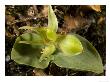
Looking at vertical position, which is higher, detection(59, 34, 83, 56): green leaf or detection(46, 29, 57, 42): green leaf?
detection(46, 29, 57, 42): green leaf

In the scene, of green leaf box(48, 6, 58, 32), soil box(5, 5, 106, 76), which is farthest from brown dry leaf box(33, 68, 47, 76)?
green leaf box(48, 6, 58, 32)

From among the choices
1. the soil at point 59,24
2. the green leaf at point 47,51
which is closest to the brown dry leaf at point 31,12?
the soil at point 59,24

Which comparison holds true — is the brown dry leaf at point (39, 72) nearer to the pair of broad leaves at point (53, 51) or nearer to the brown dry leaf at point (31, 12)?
the pair of broad leaves at point (53, 51)

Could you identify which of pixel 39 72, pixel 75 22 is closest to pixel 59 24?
pixel 75 22

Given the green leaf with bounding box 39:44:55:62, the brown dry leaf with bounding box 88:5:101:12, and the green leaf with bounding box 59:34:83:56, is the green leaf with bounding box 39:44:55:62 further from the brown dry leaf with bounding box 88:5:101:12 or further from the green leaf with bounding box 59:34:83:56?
the brown dry leaf with bounding box 88:5:101:12

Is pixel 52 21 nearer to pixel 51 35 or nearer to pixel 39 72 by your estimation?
pixel 51 35
